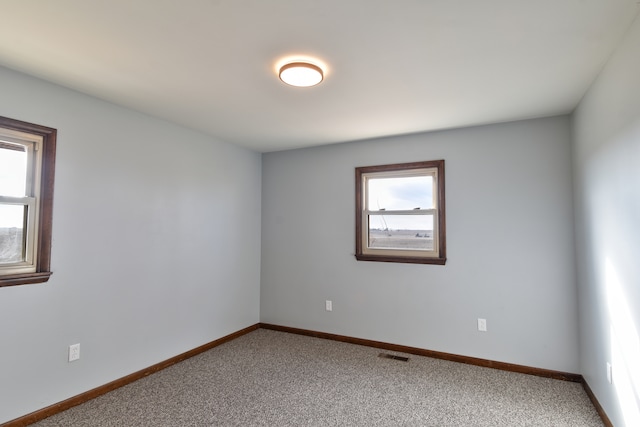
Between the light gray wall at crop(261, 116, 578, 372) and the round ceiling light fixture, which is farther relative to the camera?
the light gray wall at crop(261, 116, 578, 372)

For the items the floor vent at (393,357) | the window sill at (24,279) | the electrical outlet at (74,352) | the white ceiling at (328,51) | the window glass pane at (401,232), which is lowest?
the floor vent at (393,357)

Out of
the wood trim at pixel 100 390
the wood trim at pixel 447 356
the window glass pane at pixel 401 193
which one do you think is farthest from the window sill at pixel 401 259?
the wood trim at pixel 100 390

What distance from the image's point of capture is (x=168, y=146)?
11.0 feet

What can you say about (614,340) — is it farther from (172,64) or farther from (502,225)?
(172,64)

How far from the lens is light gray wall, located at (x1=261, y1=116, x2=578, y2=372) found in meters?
3.09

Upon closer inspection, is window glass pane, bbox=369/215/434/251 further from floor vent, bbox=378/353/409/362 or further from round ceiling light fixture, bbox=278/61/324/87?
round ceiling light fixture, bbox=278/61/324/87

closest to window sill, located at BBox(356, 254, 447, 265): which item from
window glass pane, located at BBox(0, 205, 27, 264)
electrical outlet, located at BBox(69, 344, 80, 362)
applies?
electrical outlet, located at BBox(69, 344, 80, 362)

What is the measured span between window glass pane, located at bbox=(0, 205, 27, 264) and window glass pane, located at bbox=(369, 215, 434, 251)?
3.17m

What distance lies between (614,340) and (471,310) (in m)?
1.31

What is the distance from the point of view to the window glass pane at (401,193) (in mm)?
3715

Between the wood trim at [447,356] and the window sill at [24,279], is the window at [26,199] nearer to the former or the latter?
the window sill at [24,279]

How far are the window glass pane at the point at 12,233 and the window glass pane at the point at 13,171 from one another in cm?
11

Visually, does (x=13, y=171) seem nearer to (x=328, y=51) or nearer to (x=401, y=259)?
(x=328, y=51)

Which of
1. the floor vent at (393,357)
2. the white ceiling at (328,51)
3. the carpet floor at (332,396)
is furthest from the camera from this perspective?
the floor vent at (393,357)
